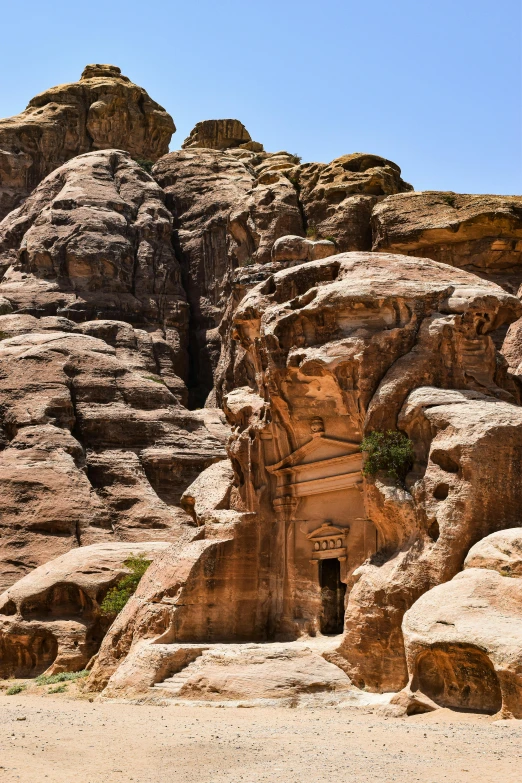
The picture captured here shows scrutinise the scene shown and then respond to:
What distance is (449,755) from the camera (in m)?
13.8

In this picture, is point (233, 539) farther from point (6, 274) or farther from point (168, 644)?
point (6, 274)

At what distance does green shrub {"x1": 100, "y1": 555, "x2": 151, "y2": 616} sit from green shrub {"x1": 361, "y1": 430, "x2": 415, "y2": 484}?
33.1 ft

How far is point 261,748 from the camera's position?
49.8ft

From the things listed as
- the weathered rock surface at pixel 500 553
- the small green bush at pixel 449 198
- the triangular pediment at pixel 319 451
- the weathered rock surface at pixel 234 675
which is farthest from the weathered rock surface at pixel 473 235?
the weathered rock surface at pixel 500 553

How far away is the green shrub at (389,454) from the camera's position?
23.0 m

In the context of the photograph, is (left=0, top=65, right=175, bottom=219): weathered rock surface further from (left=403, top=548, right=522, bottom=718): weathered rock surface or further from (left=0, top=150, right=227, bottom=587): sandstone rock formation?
(left=403, top=548, right=522, bottom=718): weathered rock surface

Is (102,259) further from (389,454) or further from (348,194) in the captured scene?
(389,454)

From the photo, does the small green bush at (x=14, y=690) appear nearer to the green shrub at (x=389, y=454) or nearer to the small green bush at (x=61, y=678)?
the small green bush at (x=61, y=678)

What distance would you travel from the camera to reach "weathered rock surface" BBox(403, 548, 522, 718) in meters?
16.8

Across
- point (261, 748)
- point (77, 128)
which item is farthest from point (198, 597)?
point (77, 128)

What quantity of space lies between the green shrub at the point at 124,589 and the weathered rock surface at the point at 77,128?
50.1 m

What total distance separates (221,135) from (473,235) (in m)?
40.9

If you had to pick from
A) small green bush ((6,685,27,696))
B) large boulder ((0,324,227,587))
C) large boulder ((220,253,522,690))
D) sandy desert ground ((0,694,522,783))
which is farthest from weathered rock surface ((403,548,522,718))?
large boulder ((0,324,227,587))

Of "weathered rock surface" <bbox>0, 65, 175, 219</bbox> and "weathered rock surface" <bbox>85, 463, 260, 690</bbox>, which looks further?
"weathered rock surface" <bbox>0, 65, 175, 219</bbox>
